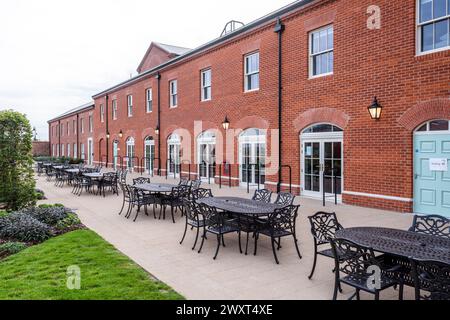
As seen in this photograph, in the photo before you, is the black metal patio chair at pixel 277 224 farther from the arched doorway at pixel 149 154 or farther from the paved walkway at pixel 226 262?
the arched doorway at pixel 149 154

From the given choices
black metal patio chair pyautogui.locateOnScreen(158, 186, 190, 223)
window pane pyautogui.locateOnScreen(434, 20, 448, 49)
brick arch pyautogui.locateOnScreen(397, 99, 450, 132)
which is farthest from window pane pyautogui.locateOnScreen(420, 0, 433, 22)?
black metal patio chair pyautogui.locateOnScreen(158, 186, 190, 223)

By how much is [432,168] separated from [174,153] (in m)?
13.5

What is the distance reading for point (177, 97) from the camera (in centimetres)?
1848

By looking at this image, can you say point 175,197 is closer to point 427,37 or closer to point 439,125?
point 439,125

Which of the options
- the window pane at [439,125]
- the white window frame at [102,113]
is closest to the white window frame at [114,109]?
the white window frame at [102,113]

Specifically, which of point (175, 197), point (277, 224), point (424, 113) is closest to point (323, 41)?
point (424, 113)

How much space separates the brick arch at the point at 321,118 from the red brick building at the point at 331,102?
3 cm

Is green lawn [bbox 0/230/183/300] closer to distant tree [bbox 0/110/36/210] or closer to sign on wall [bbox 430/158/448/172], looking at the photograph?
distant tree [bbox 0/110/36/210]

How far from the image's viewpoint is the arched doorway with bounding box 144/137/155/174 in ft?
69.2

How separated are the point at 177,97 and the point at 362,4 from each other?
1117 centimetres

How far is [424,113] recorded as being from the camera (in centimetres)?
807

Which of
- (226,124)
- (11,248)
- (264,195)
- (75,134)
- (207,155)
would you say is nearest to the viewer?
(11,248)

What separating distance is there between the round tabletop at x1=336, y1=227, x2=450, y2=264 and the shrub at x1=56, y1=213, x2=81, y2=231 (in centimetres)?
577
